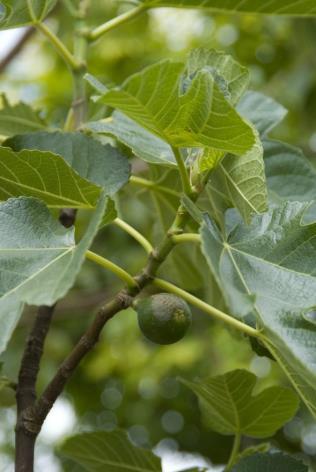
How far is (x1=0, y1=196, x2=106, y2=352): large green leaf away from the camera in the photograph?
2.08 feet

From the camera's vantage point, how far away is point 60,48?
1032 mm

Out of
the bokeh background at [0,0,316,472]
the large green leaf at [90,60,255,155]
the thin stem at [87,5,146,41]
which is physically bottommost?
the bokeh background at [0,0,316,472]

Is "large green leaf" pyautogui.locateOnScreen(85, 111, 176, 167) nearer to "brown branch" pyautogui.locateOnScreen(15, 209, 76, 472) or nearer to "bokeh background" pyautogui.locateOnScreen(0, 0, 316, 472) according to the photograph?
"brown branch" pyautogui.locateOnScreen(15, 209, 76, 472)

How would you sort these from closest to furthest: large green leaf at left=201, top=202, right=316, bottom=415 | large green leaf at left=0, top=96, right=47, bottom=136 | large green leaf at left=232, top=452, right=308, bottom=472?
large green leaf at left=201, top=202, right=316, bottom=415, large green leaf at left=232, top=452, right=308, bottom=472, large green leaf at left=0, top=96, right=47, bottom=136

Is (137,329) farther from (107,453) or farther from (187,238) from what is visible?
(187,238)

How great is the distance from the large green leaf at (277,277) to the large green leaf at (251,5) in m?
0.34

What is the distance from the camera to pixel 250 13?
1004 millimetres

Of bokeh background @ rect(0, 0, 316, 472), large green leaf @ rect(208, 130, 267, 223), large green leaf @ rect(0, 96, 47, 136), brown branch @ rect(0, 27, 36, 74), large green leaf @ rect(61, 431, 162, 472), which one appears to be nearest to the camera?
large green leaf @ rect(208, 130, 267, 223)

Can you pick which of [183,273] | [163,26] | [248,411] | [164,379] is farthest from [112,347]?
[248,411]

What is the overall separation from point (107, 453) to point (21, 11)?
506mm

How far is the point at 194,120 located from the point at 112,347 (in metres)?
2.06

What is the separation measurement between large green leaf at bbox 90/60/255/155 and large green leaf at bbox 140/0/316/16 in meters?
0.30

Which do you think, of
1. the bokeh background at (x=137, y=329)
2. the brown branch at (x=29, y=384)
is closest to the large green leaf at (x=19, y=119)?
the brown branch at (x=29, y=384)

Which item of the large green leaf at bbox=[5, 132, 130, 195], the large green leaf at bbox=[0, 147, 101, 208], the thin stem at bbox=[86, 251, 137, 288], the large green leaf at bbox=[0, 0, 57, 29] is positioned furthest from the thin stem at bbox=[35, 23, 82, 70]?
the thin stem at bbox=[86, 251, 137, 288]
